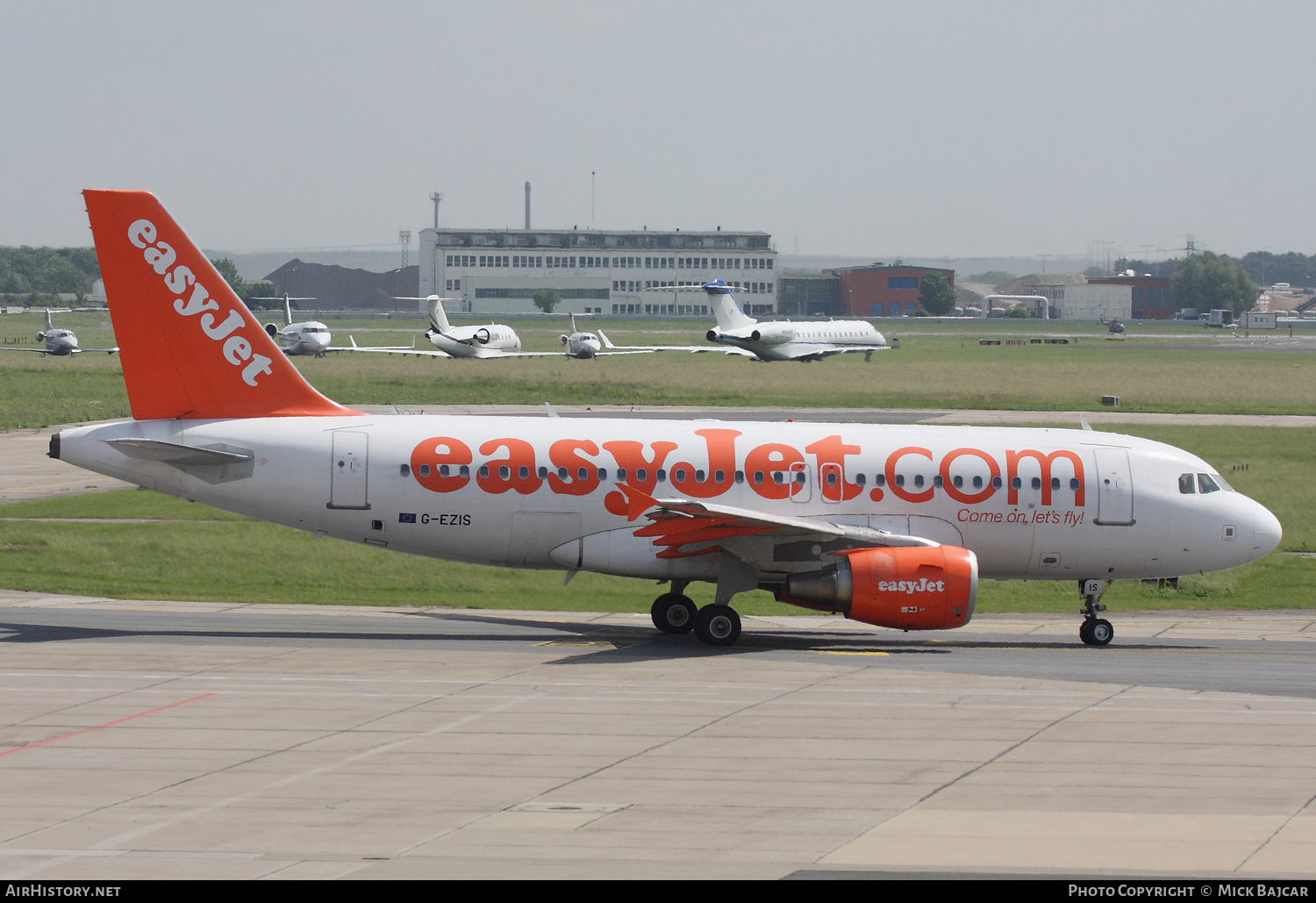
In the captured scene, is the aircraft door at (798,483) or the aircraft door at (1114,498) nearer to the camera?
the aircraft door at (798,483)

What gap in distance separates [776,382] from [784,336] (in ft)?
63.8

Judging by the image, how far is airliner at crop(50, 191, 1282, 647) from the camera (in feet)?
93.8

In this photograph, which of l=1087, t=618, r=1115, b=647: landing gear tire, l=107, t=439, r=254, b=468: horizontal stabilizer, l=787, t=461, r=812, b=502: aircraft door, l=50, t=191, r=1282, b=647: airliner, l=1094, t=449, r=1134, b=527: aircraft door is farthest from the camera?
l=1094, t=449, r=1134, b=527: aircraft door

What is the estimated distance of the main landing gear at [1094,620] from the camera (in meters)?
29.7

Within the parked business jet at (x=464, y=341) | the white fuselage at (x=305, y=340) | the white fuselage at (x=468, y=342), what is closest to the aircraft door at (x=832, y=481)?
the parked business jet at (x=464, y=341)

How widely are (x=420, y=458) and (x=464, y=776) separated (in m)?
11.4

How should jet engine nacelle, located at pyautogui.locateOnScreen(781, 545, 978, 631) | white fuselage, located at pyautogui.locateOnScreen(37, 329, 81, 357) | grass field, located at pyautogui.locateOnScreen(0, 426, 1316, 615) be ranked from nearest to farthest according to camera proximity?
jet engine nacelle, located at pyautogui.locateOnScreen(781, 545, 978, 631) < grass field, located at pyautogui.locateOnScreen(0, 426, 1316, 615) < white fuselage, located at pyautogui.locateOnScreen(37, 329, 81, 357)

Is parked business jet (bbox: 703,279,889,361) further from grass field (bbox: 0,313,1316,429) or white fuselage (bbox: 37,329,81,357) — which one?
white fuselage (bbox: 37,329,81,357)

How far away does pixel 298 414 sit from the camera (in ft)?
97.0

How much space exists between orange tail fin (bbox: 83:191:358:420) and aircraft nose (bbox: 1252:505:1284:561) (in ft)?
68.2

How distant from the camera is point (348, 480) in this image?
1126 inches

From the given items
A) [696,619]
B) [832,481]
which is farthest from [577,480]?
[832,481]

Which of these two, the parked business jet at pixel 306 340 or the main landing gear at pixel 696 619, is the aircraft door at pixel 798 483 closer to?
the main landing gear at pixel 696 619

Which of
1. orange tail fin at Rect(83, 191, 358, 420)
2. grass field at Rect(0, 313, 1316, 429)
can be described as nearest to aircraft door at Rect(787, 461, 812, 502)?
orange tail fin at Rect(83, 191, 358, 420)
